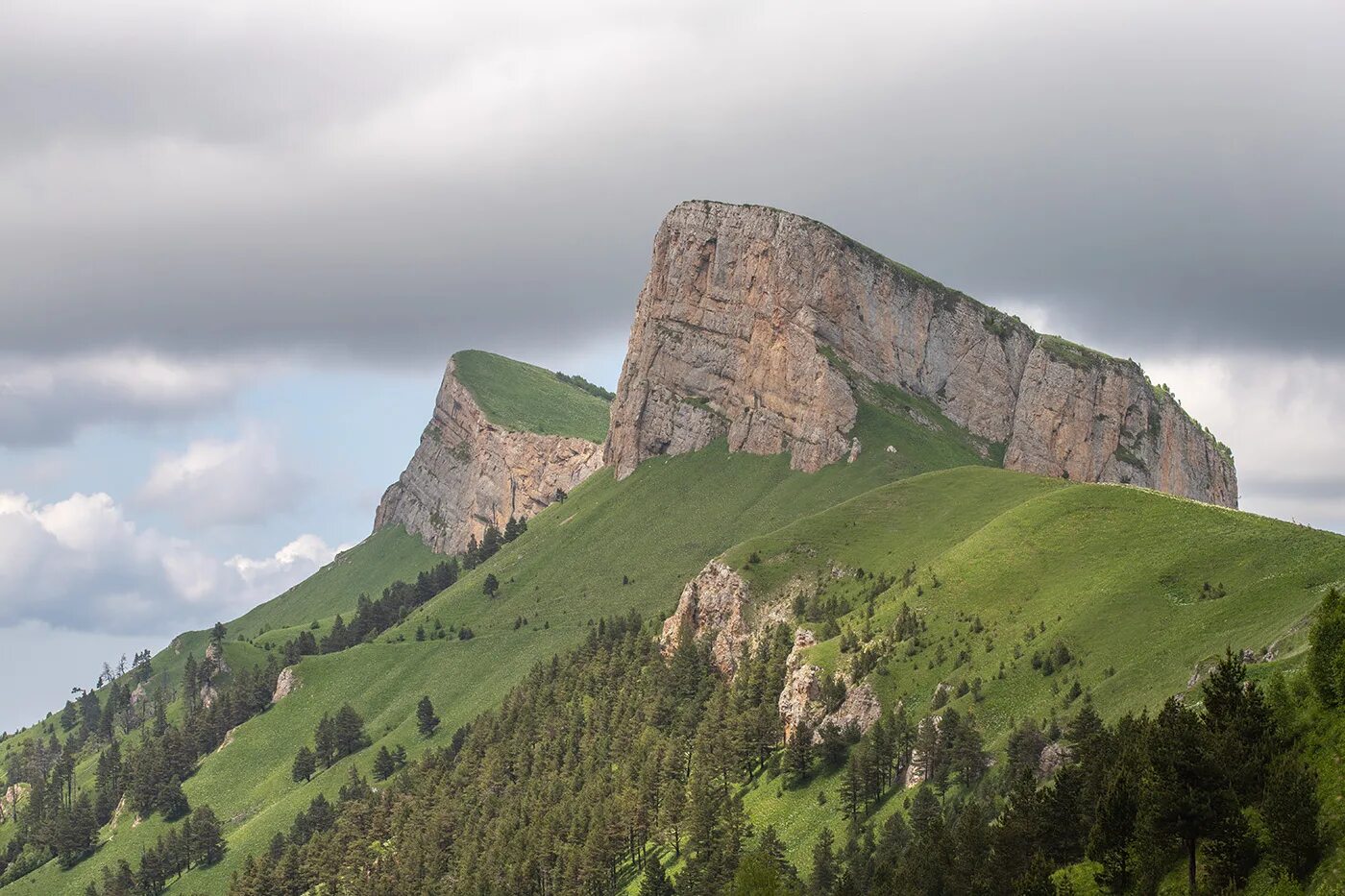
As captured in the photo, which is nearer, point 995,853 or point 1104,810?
point 1104,810

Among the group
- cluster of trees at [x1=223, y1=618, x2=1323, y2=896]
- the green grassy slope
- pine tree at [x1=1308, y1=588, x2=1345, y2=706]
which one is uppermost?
the green grassy slope

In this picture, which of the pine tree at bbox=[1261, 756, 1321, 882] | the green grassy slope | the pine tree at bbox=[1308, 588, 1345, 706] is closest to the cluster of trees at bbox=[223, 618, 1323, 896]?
the pine tree at bbox=[1261, 756, 1321, 882]

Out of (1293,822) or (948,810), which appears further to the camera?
(948,810)

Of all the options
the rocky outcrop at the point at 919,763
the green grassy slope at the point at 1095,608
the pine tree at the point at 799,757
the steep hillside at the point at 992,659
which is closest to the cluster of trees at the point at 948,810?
the pine tree at the point at 799,757

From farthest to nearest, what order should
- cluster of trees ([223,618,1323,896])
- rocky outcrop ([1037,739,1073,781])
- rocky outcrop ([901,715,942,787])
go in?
rocky outcrop ([901,715,942,787]) → rocky outcrop ([1037,739,1073,781]) → cluster of trees ([223,618,1323,896])

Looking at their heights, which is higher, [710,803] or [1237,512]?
[1237,512]

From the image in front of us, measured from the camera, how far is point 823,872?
13262 centimetres

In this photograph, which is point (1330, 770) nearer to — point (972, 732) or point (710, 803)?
point (972, 732)

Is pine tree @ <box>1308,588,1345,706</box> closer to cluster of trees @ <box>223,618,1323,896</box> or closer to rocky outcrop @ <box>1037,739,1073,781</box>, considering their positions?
cluster of trees @ <box>223,618,1323,896</box>

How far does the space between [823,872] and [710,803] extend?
2918 centimetres

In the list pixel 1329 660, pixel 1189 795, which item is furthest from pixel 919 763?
pixel 1189 795

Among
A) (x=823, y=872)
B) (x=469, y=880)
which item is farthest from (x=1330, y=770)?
(x=469, y=880)

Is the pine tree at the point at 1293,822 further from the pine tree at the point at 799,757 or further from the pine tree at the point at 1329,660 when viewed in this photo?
the pine tree at the point at 799,757

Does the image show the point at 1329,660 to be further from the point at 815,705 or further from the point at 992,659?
the point at 815,705
